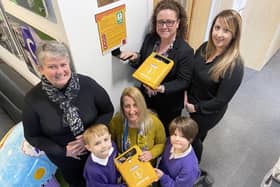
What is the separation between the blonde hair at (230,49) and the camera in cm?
133

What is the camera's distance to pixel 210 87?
1506mm

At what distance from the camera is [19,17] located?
1518 millimetres

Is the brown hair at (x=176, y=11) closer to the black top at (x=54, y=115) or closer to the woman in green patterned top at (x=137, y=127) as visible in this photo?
the woman in green patterned top at (x=137, y=127)

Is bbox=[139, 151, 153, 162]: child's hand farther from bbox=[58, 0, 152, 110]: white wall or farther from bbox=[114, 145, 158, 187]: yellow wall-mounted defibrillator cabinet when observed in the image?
bbox=[58, 0, 152, 110]: white wall

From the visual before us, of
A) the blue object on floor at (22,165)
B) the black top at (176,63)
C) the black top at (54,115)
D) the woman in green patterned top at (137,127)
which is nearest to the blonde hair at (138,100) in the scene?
the woman in green patterned top at (137,127)

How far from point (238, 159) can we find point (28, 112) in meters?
1.86

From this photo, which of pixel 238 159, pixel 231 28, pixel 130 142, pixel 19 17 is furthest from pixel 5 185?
pixel 238 159

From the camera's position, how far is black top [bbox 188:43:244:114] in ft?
4.56

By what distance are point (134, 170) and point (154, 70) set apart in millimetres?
667

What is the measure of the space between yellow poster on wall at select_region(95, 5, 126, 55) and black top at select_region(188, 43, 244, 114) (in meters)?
0.57

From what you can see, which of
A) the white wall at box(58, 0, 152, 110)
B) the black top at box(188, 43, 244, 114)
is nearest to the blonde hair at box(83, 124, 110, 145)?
the white wall at box(58, 0, 152, 110)

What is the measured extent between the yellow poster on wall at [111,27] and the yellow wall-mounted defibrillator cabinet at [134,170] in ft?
2.29

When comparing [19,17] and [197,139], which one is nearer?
[19,17]

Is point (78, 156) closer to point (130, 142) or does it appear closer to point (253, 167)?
point (130, 142)
